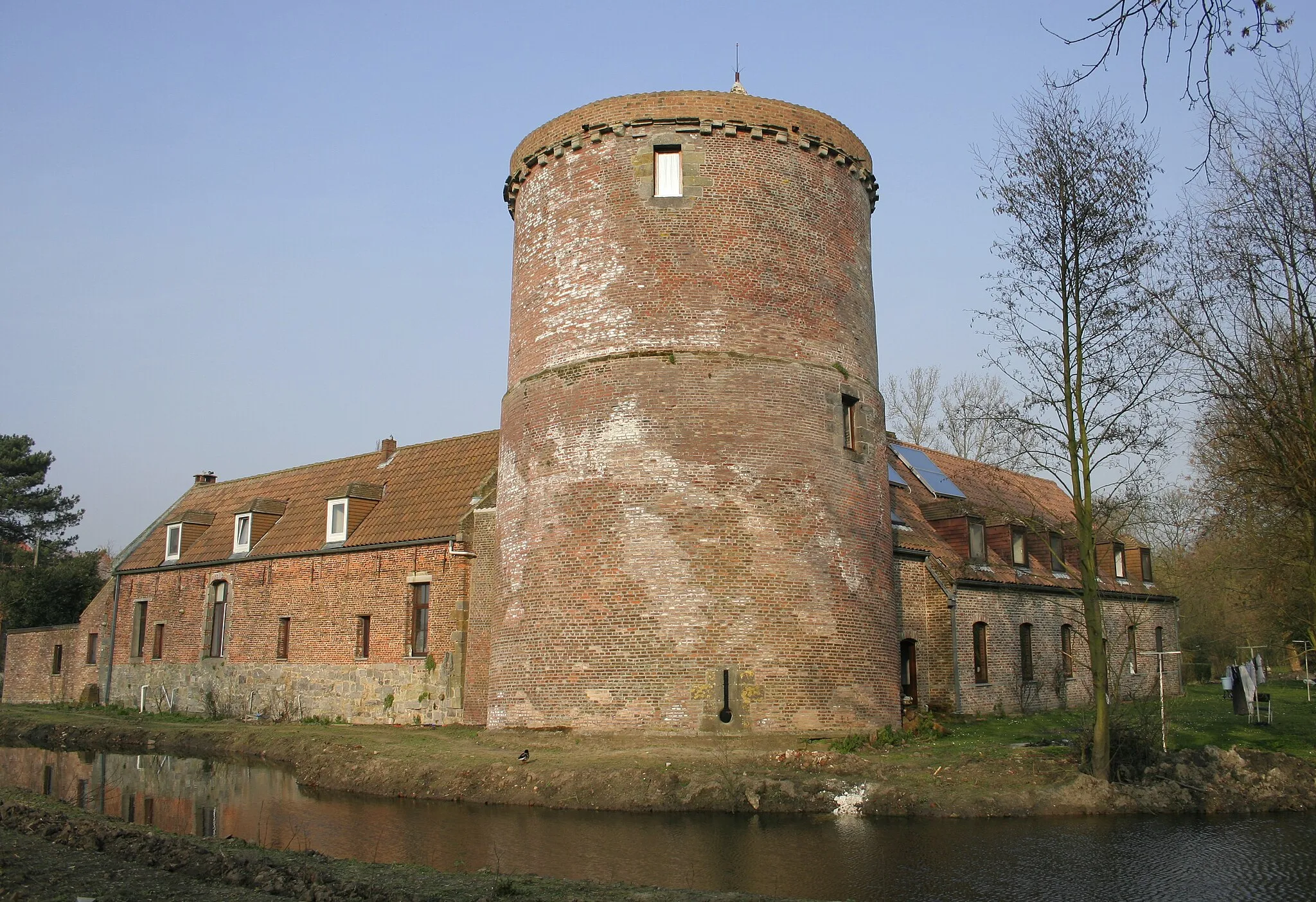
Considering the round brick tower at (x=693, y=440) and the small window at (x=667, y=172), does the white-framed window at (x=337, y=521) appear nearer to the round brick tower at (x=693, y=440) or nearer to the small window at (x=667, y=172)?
the round brick tower at (x=693, y=440)

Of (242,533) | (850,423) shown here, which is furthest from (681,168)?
(242,533)

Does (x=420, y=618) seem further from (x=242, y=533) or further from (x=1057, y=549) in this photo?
(x=1057, y=549)

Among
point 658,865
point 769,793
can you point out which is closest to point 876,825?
point 769,793

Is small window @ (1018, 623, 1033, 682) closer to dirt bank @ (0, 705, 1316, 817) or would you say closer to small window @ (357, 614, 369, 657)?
dirt bank @ (0, 705, 1316, 817)

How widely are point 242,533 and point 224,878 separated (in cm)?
2379

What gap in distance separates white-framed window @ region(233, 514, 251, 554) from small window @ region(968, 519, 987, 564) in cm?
1998

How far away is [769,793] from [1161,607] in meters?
25.5

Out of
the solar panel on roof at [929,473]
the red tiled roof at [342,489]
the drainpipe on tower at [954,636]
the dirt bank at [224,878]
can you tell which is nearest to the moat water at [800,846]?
the dirt bank at [224,878]

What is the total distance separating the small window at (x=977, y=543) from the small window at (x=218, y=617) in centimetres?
2038

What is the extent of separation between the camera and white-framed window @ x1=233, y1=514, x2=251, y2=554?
3020 centimetres

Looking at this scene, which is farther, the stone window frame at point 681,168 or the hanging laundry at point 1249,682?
the hanging laundry at point 1249,682

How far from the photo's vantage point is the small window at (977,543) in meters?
26.0

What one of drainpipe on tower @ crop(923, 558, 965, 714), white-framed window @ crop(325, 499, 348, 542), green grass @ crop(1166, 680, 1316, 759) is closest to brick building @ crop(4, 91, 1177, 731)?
drainpipe on tower @ crop(923, 558, 965, 714)

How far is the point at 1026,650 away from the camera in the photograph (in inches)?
1051
